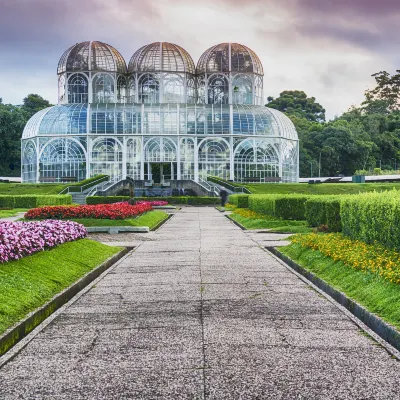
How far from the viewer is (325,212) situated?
22.3m

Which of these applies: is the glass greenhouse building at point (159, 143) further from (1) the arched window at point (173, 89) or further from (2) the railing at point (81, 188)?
(1) the arched window at point (173, 89)

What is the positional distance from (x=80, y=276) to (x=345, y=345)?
610 centimetres

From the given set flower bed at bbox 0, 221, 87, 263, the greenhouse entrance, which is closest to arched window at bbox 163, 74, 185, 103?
the greenhouse entrance

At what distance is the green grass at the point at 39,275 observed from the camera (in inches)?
333

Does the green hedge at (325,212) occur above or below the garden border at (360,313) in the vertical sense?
above

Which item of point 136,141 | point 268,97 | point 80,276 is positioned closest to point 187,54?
point 136,141

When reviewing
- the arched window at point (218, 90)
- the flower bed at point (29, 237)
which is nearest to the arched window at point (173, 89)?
the arched window at point (218, 90)

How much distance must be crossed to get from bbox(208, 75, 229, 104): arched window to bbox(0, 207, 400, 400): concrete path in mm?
Answer: 70914

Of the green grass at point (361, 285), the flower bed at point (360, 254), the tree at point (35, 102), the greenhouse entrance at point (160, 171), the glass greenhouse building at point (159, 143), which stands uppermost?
the tree at point (35, 102)

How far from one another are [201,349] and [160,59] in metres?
76.2

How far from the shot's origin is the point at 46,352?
6957mm

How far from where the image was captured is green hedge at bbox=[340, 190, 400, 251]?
12172 mm

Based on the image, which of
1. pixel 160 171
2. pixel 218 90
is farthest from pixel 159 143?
pixel 218 90

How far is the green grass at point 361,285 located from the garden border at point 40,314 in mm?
4043
